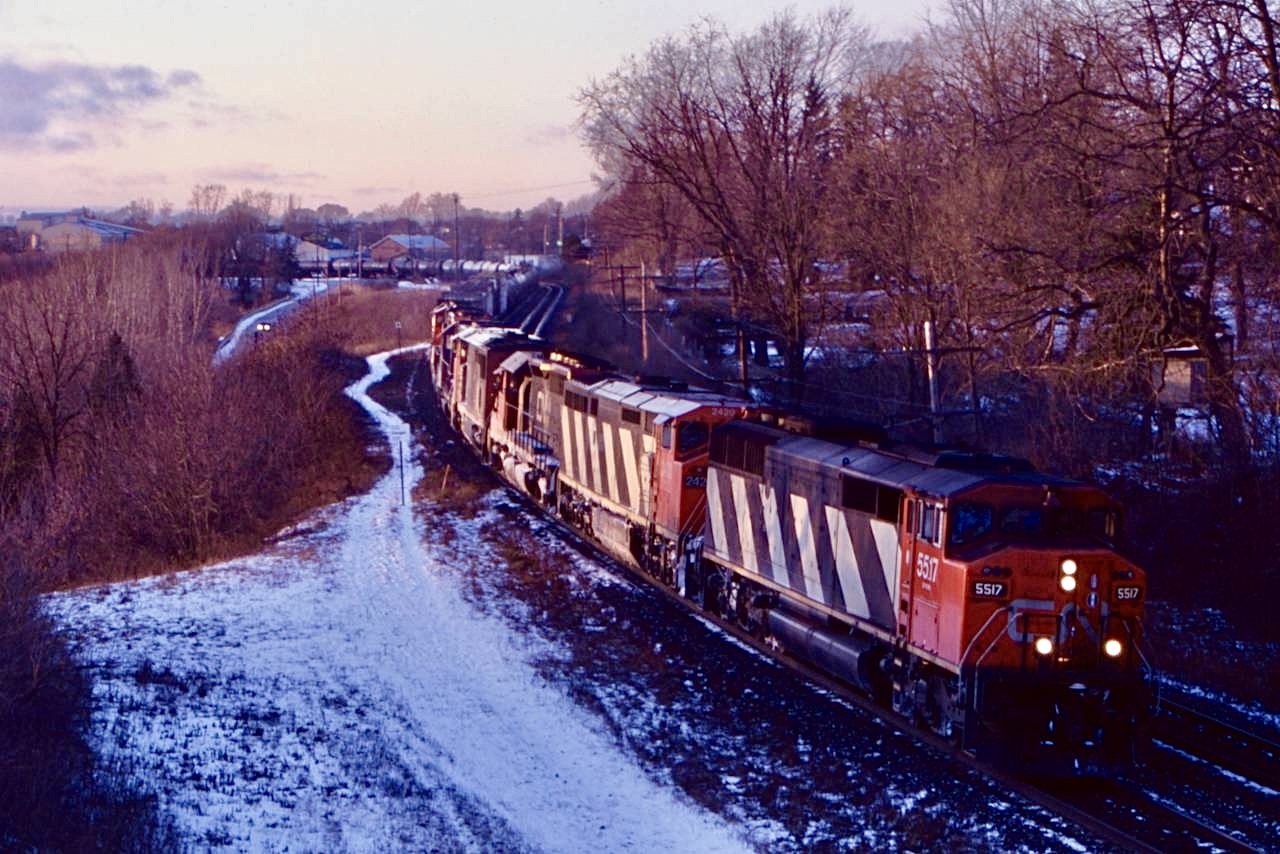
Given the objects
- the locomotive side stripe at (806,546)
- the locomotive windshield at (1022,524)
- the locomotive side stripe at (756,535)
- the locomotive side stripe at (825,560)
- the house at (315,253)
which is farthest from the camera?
the house at (315,253)

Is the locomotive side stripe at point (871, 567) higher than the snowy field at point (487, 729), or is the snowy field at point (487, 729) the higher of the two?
the locomotive side stripe at point (871, 567)

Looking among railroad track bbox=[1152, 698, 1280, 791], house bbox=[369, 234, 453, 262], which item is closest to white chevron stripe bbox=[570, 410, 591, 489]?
railroad track bbox=[1152, 698, 1280, 791]

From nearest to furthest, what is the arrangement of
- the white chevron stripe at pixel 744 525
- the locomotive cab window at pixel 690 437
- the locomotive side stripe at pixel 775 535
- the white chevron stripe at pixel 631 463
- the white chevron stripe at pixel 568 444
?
1. the locomotive side stripe at pixel 775 535
2. the white chevron stripe at pixel 744 525
3. the locomotive cab window at pixel 690 437
4. the white chevron stripe at pixel 631 463
5. the white chevron stripe at pixel 568 444

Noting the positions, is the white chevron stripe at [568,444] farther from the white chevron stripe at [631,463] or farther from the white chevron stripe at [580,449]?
the white chevron stripe at [631,463]

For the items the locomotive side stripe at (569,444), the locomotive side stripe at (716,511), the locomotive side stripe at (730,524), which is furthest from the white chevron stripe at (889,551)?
the locomotive side stripe at (569,444)

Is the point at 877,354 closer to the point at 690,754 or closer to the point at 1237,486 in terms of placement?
the point at 1237,486

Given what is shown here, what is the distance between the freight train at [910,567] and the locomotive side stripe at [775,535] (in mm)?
33

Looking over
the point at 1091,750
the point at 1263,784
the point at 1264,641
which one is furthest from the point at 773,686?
the point at 1264,641

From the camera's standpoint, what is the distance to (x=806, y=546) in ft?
53.0

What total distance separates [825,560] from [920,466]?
6.88 ft

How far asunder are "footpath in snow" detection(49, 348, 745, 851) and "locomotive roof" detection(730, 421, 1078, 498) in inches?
166

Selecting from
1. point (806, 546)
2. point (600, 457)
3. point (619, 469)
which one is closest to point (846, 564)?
point (806, 546)

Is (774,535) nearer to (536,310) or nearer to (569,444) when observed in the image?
(569,444)

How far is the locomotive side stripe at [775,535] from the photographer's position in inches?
664
